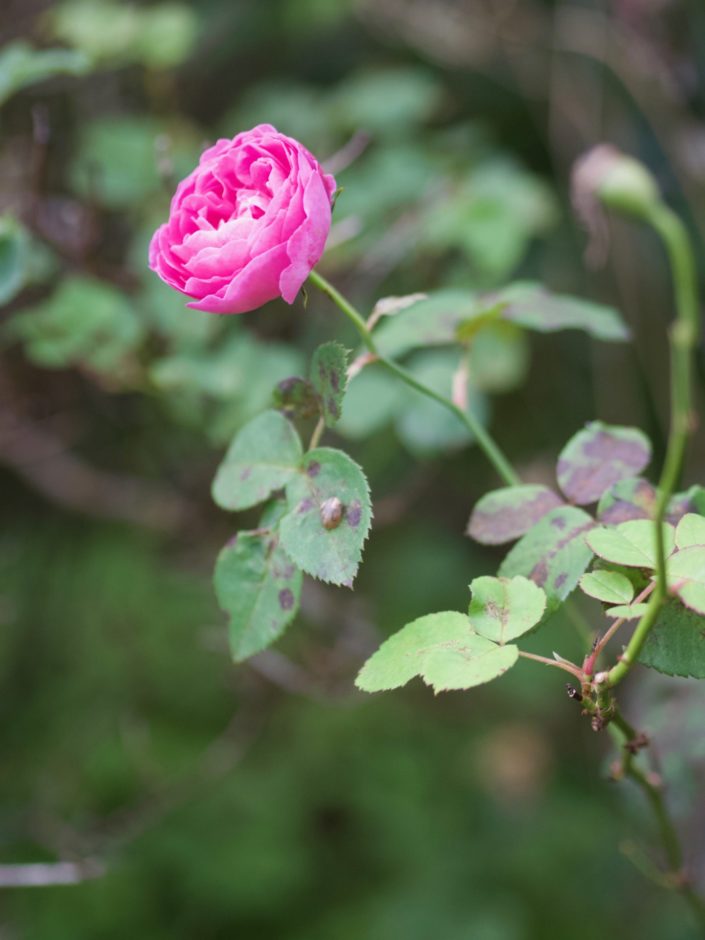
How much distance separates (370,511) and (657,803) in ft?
0.99

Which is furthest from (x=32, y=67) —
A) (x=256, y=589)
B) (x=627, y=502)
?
(x=627, y=502)

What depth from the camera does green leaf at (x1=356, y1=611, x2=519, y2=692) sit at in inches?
18.6

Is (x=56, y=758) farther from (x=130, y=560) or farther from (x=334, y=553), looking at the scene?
(x=334, y=553)

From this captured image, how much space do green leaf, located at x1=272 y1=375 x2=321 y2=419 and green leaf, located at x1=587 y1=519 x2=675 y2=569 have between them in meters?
→ 0.22

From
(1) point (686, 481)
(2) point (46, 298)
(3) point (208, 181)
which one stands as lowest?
(1) point (686, 481)

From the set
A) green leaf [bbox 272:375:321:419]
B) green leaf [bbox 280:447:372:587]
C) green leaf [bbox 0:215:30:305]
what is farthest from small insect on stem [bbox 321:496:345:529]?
green leaf [bbox 0:215:30:305]

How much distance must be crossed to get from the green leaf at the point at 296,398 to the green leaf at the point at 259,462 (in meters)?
0.02

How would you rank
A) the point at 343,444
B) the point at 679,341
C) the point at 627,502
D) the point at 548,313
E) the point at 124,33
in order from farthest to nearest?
the point at 343,444 → the point at 124,33 → the point at 548,313 → the point at 627,502 → the point at 679,341

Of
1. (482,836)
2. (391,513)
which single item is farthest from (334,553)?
(482,836)

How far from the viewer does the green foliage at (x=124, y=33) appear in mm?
1247

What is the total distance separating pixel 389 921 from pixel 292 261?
1340mm

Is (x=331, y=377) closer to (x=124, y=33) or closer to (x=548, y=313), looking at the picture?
(x=548, y=313)

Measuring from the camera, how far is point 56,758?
1.58m

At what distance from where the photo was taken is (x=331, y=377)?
0.58m
